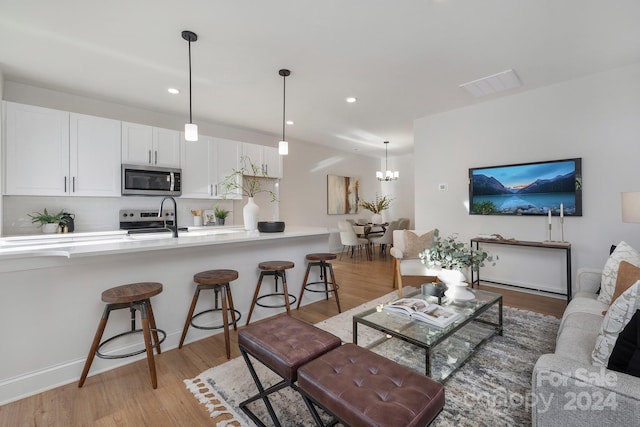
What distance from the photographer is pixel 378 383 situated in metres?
1.16

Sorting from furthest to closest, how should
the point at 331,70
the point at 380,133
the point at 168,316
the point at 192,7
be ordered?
1. the point at 380,133
2. the point at 331,70
3. the point at 168,316
4. the point at 192,7

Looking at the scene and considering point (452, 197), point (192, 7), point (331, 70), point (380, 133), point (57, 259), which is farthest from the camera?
point (380, 133)

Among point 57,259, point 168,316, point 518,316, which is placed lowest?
point 518,316

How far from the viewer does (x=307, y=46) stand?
8.70ft

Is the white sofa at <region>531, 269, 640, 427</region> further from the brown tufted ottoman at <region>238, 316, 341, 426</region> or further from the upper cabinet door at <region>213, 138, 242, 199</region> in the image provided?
the upper cabinet door at <region>213, 138, 242, 199</region>

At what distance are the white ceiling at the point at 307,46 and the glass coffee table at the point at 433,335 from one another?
7.55 feet

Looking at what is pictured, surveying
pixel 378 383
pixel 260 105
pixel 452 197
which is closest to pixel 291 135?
pixel 260 105

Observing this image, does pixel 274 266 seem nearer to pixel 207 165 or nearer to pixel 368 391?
pixel 368 391

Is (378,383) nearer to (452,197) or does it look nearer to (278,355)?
(278,355)

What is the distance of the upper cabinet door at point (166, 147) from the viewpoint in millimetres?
3955

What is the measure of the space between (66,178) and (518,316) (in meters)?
5.23

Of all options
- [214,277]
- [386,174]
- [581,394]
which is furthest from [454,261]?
[386,174]

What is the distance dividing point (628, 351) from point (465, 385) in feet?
3.08

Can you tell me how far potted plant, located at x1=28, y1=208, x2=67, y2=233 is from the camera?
333 centimetres
